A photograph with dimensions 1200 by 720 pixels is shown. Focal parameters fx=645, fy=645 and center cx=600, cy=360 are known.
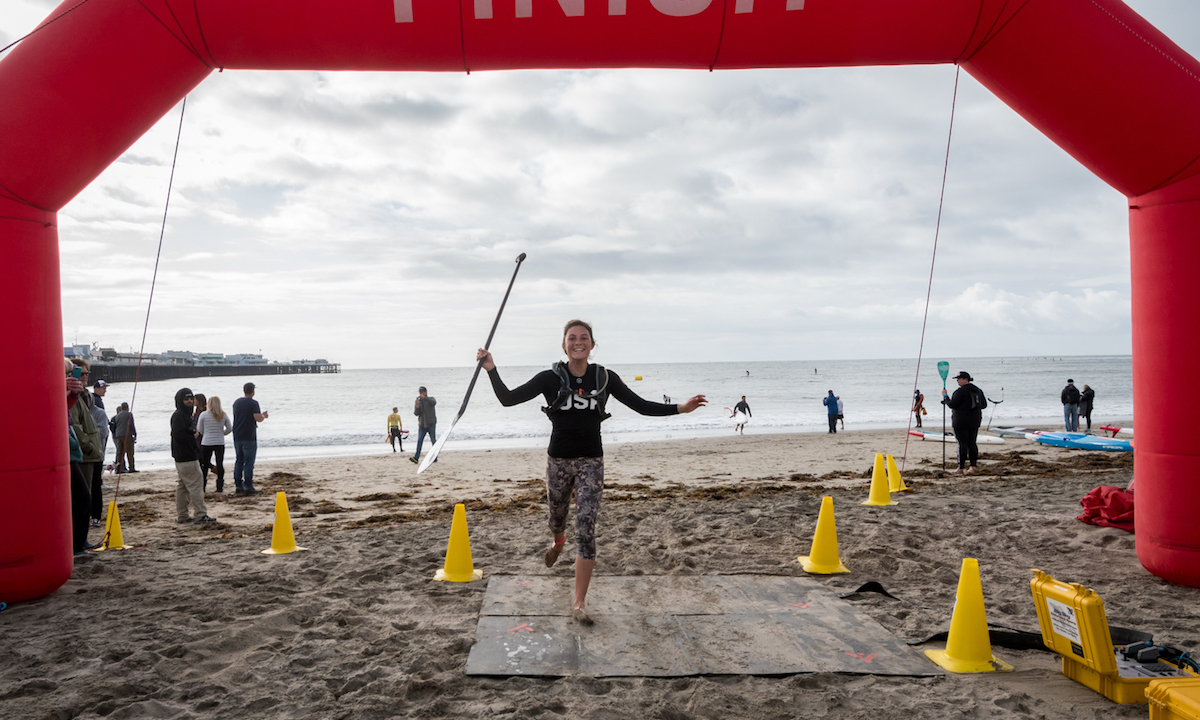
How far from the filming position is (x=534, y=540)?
Answer: 21.9ft

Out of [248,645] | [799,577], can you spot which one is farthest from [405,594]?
[799,577]

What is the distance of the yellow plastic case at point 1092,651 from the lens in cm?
310

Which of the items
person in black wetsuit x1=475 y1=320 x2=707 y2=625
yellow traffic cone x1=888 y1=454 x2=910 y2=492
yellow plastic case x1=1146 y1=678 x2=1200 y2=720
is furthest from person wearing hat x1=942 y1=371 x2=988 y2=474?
yellow plastic case x1=1146 y1=678 x2=1200 y2=720

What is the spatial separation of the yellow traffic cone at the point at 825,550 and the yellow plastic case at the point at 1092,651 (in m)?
2.18

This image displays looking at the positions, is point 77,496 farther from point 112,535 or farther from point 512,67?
point 512,67

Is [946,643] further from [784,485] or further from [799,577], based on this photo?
[784,485]

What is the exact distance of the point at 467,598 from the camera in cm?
482

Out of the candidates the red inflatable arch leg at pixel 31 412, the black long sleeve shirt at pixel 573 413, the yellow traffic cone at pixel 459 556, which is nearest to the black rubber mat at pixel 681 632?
the yellow traffic cone at pixel 459 556

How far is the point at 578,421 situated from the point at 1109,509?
5.66 meters

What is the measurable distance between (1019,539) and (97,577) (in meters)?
8.31

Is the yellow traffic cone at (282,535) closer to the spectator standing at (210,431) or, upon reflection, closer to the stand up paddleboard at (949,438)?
the spectator standing at (210,431)

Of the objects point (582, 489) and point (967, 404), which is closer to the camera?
point (582, 489)

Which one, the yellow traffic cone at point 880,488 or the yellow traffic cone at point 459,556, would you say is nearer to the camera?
the yellow traffic cone at point 459,556

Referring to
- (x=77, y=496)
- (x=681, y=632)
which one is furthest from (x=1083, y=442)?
(x=77, y=496)
